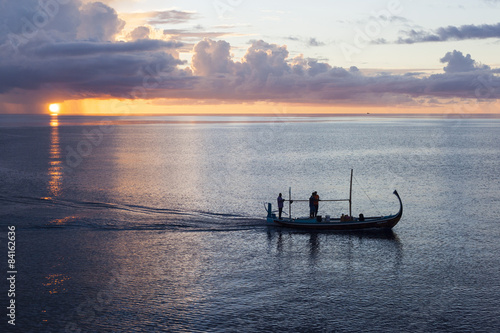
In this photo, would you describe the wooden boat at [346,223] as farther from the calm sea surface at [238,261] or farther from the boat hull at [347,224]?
the calm sea surface at [238,261]

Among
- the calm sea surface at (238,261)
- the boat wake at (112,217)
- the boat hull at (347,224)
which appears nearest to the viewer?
the calm sea surface at (238,261)

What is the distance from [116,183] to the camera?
66.2 m

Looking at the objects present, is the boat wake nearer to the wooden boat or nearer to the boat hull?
the boat hull

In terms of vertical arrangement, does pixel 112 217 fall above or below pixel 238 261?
above

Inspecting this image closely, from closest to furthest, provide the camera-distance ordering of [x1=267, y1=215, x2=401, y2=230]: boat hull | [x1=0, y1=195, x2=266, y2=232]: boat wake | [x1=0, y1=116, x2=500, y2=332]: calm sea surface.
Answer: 1. [x1=0, y1=116, x2=500, y2=332]: calm sea surface
2. [x1=267, y1=215, x2=401, y2=230]: boat hull
3. [x1=0, y1=195, x2=266, y2=232]: boat wake

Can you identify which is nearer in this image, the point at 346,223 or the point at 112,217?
the point at 346,223

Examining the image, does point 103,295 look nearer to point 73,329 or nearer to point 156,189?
point 73,329

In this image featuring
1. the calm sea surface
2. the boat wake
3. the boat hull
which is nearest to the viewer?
the calm sea surface

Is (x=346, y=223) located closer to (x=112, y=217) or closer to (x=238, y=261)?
(x=238, y=261)

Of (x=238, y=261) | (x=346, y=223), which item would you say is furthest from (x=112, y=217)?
(x=346, y=223)

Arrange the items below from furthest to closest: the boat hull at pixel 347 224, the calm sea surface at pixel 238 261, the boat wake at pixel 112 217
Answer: the boat wake at pixel 112 217
the boat hull at pixel 347 224
the calm sea surface at pixel 238 261

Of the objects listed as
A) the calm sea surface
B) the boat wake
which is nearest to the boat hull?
the calm sea surface

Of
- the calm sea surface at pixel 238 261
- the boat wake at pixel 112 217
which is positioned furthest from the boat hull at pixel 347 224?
the boat wake at pixel 112 217

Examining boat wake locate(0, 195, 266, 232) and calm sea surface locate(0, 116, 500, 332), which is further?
boat wake locate(0, 195, 266, 232)
